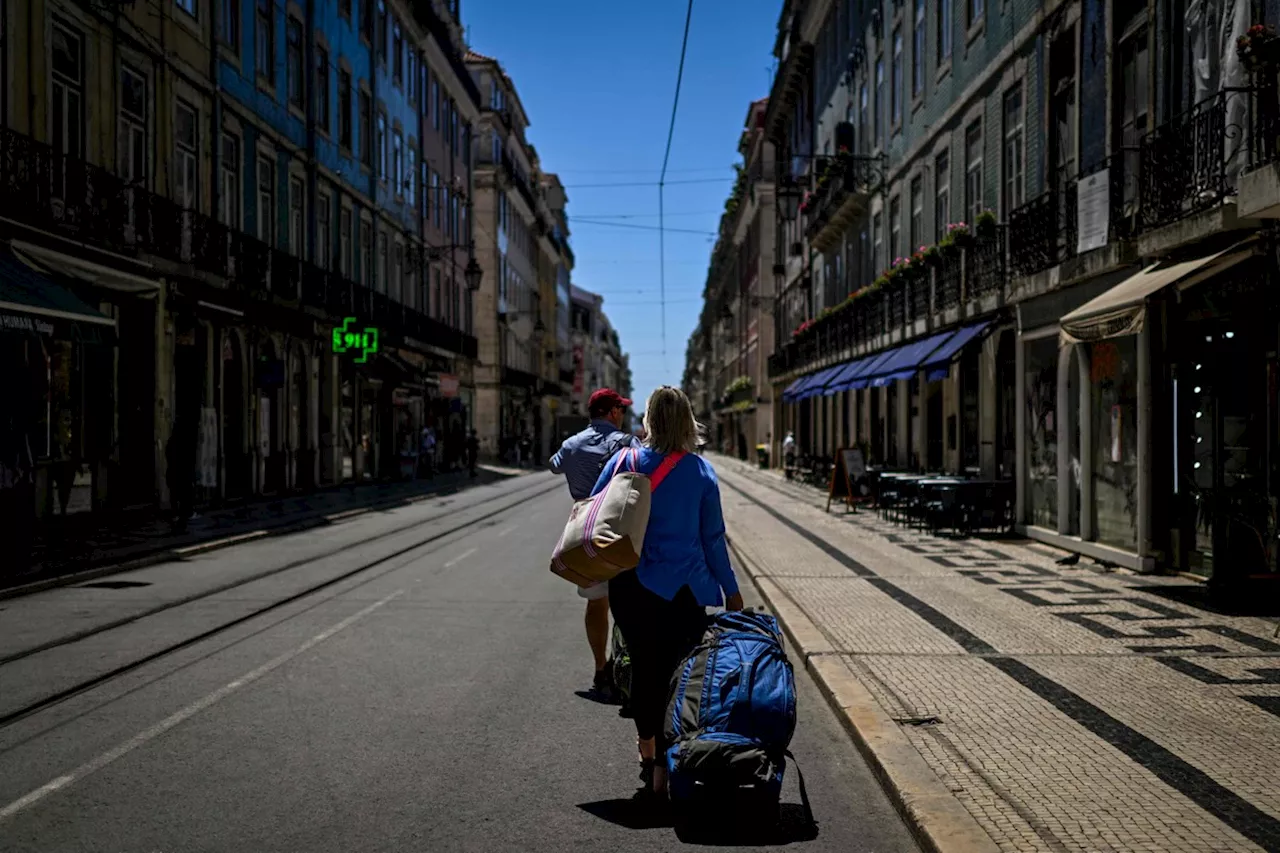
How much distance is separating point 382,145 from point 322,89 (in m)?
6.94

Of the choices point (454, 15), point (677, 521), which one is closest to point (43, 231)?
point (677, 521)

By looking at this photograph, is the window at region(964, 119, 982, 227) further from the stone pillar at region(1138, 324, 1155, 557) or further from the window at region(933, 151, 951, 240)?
the stone pillar at region(1138, 324, 1155, 557)

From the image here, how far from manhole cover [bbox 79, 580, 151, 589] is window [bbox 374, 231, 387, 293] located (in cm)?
2665

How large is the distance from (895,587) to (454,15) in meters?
48.4

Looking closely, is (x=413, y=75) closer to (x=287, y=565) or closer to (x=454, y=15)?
(x=454, y=15)

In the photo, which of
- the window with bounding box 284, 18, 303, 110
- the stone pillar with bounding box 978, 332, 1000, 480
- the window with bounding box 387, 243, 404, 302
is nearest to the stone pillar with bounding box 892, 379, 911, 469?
the stone pillar with bounding box 978, 332, 1000, 480

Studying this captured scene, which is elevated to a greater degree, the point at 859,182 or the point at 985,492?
the point at 859,182

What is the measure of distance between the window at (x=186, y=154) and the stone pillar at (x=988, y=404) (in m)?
14.5

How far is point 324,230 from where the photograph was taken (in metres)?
33.4

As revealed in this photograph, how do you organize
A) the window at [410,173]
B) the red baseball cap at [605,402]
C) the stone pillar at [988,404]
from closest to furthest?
the red baseball cap at [605,402]
the stone pillar at [988,404]
the window at [410,173]

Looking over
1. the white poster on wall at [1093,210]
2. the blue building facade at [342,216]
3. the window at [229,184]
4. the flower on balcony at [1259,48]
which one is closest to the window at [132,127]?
the blue building facade at [342,216]

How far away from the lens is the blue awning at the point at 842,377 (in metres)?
27.6

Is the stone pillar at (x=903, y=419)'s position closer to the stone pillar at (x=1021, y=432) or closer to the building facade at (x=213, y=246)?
the stone pillar at (x=1021, y=432)

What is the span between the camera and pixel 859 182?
31344mm
